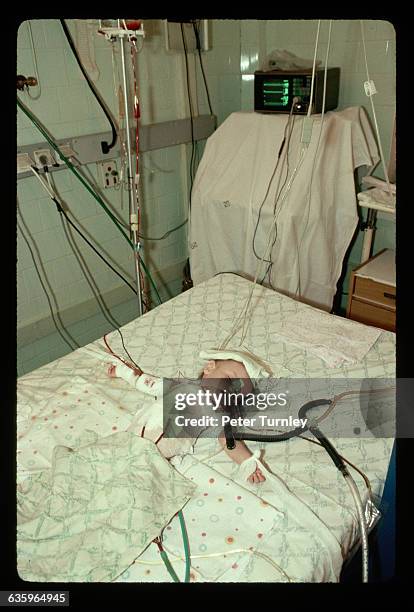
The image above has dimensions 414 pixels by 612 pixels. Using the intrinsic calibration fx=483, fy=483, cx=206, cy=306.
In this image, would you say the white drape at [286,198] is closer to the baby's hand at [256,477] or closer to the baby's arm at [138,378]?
the baby's arm at [138,378]

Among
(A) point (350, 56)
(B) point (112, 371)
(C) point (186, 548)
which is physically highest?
(A) point (350, 56)

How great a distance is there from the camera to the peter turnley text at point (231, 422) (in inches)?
53.1

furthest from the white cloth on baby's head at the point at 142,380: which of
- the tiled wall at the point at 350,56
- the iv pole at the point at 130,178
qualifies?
the tiled wall at the point at 350,56

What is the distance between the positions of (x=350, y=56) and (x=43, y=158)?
5.27 ft

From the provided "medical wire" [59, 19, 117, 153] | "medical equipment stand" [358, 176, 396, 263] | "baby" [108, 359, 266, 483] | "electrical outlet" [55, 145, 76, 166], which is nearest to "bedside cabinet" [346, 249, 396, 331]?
"medical equipment stand" [358, 176, 396, 263]

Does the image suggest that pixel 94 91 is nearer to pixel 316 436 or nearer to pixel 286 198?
pixel 286 198

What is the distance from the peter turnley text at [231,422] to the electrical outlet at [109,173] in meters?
1.42

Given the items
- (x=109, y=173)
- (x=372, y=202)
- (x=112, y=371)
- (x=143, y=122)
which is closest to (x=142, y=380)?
A: (x=112, y=371)

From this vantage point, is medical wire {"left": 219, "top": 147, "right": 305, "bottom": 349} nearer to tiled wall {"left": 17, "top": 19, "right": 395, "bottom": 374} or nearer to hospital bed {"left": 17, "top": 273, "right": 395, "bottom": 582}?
hospital bed {"left": 17, "top": 273, "right": 395, "bottom": 582}

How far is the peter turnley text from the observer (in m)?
1.35

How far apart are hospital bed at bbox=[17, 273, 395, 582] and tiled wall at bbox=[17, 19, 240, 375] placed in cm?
71

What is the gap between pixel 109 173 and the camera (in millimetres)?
2379

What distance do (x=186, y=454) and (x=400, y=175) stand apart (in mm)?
978

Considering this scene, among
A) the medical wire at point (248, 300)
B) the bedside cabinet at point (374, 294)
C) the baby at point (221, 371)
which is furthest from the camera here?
the bedside cabinet at point (374, 294)
